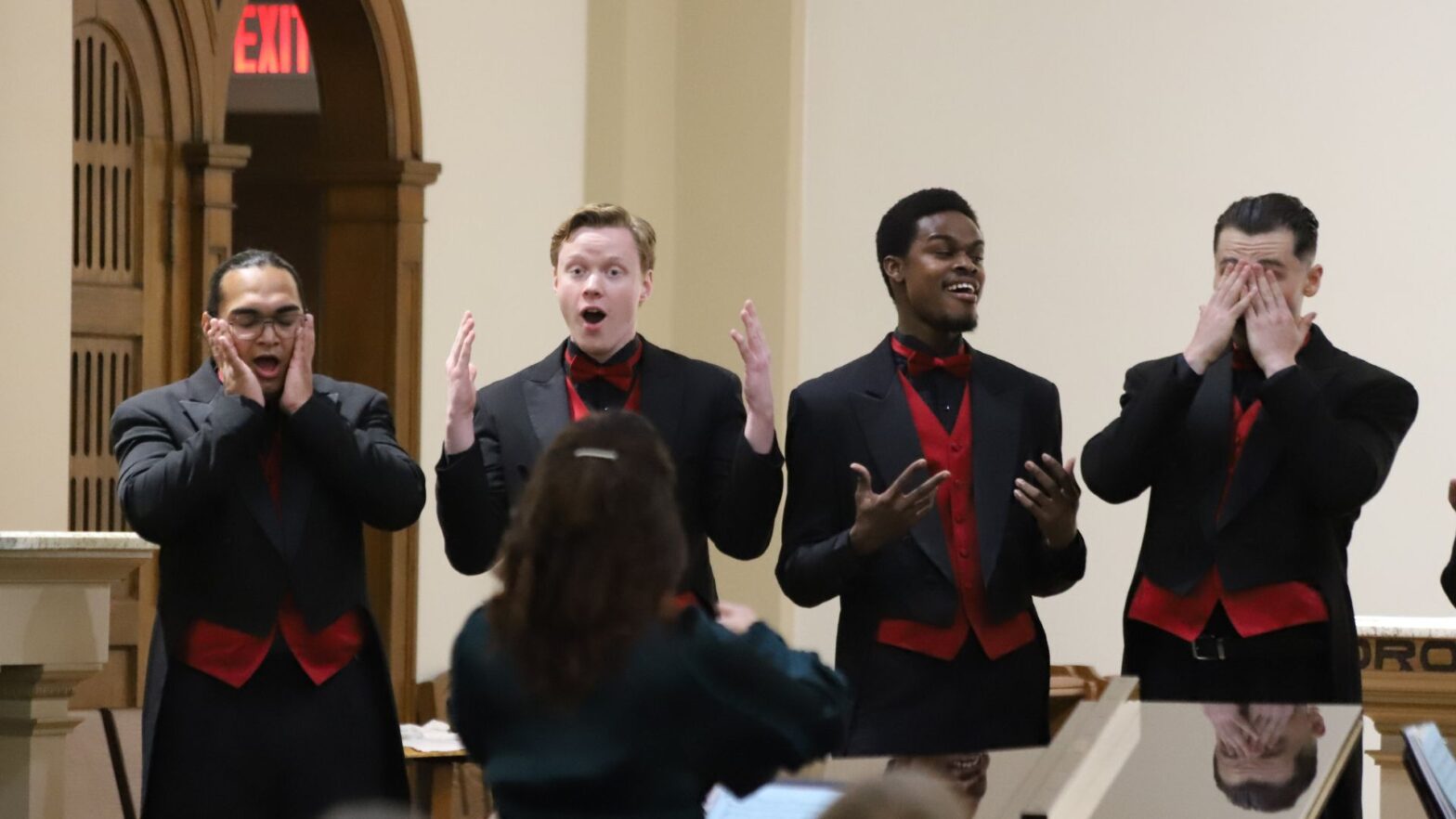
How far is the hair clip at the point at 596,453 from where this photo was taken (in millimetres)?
2484

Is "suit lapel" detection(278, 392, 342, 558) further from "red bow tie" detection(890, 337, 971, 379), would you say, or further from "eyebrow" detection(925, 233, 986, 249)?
"eyebrow" detection(925, 233, 986, 249)

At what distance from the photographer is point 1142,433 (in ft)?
13.8

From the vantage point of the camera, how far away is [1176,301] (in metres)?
9.11

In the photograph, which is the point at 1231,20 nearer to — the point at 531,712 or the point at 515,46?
the point at 515,46

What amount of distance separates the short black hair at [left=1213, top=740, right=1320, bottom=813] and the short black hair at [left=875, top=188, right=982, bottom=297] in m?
1.48

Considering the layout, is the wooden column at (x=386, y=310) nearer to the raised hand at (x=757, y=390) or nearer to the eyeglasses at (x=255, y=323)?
the eyeglasses at (x=255, y=323)

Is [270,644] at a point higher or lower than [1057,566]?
lower

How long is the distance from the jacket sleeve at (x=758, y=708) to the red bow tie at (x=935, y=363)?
1.84 meters

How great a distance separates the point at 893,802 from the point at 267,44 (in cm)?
903

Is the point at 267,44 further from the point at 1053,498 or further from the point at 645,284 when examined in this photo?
the point at 1053,498

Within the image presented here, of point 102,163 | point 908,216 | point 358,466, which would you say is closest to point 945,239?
point 908,216

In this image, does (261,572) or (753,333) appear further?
(753,333)

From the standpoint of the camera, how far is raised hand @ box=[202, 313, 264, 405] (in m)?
3.95

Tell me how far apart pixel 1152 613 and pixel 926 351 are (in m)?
0.64
